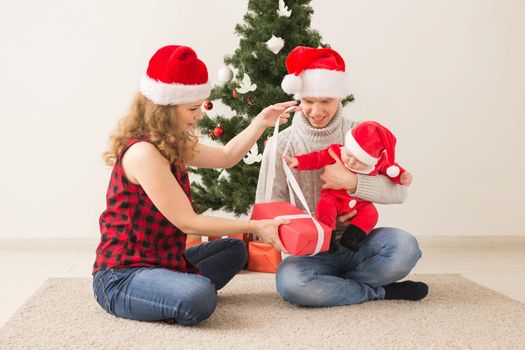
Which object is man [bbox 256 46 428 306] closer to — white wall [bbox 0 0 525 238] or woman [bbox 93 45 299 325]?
woman [bbox 93 45 299 325]

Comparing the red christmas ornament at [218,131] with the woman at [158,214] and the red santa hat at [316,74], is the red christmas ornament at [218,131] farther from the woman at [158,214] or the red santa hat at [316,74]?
the woman at [158,214]

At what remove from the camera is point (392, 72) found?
359 cm

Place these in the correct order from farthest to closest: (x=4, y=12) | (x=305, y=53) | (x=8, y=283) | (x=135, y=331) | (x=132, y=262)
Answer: (x=4, y=12)
(x=8, y=283)
(x=305, y=53)
(x=132, y=262)
(x=135, y=331)

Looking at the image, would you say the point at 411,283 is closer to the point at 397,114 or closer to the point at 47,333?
the point at 47,333

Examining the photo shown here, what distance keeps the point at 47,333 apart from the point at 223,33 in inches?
81.1

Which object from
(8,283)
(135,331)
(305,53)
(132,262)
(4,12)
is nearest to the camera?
(135,331)

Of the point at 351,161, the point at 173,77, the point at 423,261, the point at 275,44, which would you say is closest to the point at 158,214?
the point at 173,77

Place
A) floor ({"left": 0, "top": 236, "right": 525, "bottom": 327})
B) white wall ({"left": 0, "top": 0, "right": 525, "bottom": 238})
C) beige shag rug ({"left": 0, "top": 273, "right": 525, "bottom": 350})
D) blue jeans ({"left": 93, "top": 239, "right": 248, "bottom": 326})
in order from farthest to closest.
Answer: white wall ({"left": 0, "top": 0, "right": 525, "bottom": 238}) → floor ({"left": 0, "top": 236, "right": 525, "bottom": 327}) → blue jeans ({"left": 93, "top": 239, "right": 248, "bottom": 326}) → beige shag rug ({"left": 0, "top": 273, "right": 525, "bottom": 350})

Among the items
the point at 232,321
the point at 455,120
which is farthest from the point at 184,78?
the point at 455,120

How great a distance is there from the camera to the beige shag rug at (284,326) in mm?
1771

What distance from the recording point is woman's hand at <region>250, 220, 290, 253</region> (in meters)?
1.96

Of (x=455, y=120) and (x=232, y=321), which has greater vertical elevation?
(x=455, y=120)

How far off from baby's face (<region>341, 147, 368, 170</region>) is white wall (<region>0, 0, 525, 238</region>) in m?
1.41

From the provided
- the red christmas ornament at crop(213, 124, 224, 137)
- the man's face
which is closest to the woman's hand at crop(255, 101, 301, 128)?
the man's face
